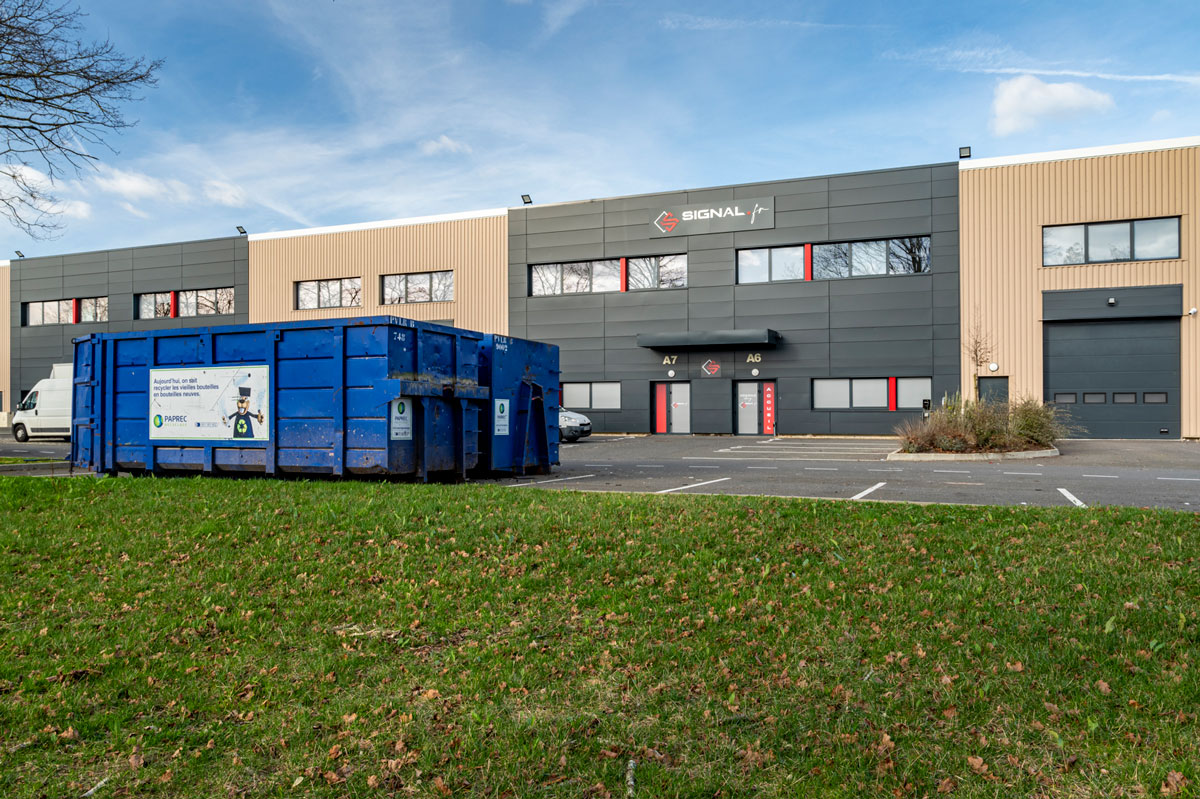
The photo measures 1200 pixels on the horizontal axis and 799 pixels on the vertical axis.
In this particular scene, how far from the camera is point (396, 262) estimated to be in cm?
3781

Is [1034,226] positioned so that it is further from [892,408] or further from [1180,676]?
[1180,676]

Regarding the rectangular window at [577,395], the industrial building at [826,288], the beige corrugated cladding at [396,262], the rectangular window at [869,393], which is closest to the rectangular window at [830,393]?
the industrial building at [826,288]

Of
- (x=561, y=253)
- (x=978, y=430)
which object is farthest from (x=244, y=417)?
(x=561, y=253)

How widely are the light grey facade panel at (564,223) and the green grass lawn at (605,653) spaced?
90.1ft

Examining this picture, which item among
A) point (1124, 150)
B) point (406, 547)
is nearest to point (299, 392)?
point (406, 547)

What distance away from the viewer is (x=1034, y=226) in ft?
94.2

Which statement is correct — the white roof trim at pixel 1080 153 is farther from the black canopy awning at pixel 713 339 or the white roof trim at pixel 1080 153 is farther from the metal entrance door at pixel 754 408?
the metal entrance door at pixel 754 408

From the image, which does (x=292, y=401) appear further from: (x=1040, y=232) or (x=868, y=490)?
(x=1040, y=232)

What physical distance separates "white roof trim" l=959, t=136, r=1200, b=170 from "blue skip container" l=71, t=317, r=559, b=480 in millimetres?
22367

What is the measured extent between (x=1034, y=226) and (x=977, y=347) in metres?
5.13

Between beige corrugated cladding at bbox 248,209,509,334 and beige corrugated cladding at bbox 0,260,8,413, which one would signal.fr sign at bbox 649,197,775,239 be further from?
beige corrugated cladding at bbox 0,260,8,413

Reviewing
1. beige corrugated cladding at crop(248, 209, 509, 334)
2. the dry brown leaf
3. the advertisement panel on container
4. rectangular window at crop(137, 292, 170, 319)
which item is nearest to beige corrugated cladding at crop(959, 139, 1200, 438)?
beige corrugated cladding at crop(248, 209, 509, 334)

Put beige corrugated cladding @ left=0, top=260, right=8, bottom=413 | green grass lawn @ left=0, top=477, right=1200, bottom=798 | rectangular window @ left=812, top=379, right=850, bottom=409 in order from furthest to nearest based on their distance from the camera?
beige corrugated cladding @ left=0, top=260, right=8, bottom=413, rectangular window @ left=812, top=379, right=850, bottom=409, green grass lawn @ left=0, top=477, right=1200, bottom=798

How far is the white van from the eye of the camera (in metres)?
29.0
